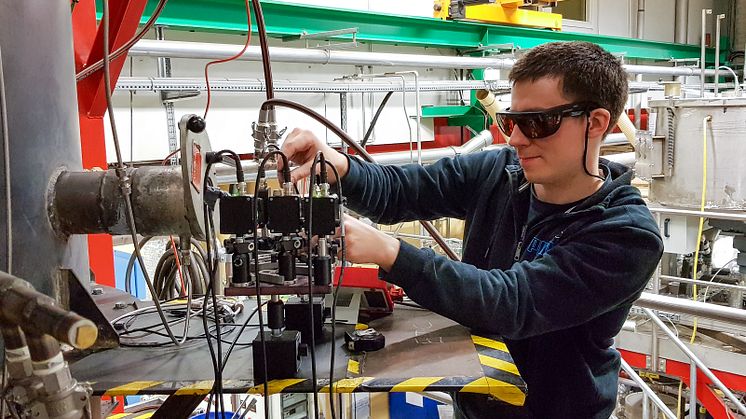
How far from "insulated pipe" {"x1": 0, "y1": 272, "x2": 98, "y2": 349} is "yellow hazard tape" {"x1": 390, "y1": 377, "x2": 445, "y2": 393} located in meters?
0.44

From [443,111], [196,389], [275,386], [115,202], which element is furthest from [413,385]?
[443,111]

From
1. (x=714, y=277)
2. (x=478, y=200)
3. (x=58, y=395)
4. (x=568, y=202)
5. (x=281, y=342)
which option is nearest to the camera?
(x=58, y=395)

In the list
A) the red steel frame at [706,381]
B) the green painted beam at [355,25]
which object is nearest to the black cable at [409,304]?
the green painted beam at [355,25]

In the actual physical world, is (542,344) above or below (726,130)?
below

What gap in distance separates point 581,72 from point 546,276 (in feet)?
1.31

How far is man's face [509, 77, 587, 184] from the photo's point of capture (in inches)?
46.4

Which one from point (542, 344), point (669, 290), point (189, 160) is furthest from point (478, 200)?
point (669, 290)

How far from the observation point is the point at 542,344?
1162mm

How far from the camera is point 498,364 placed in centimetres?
95

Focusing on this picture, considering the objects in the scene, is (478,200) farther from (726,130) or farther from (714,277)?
(714,277)

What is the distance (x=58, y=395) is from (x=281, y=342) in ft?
1.07

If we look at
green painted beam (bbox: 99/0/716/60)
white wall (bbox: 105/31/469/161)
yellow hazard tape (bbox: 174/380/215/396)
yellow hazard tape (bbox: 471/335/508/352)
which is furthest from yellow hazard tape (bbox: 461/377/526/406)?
green painted beam (bbox: 99/0/716/60)

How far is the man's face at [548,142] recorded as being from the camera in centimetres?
118

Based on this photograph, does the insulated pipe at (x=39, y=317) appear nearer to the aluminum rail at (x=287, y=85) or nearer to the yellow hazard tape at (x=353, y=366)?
the yellow hazard tape at (x=353, y=366)
